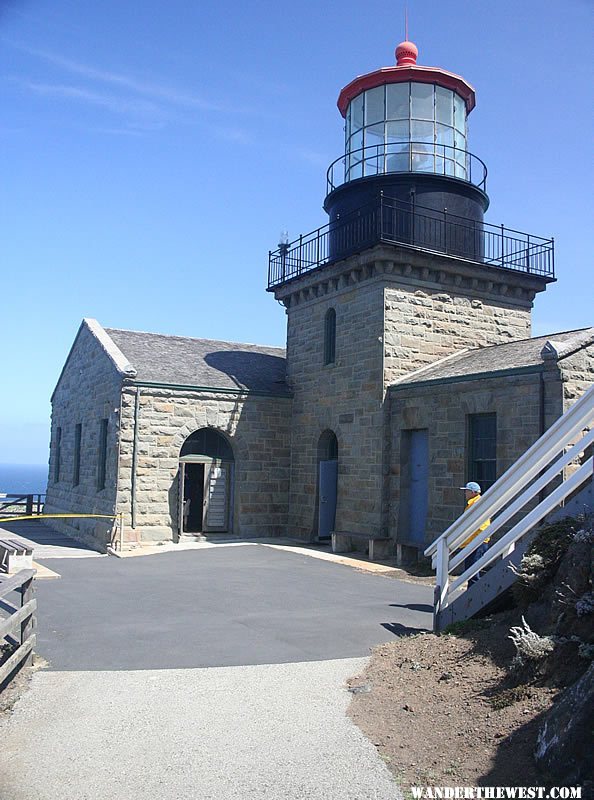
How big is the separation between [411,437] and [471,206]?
6.22m

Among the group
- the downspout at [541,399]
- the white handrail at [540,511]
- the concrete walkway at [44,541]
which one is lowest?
the concrete walkway at [44,541]

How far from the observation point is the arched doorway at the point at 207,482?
738 inches

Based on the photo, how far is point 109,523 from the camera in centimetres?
1741

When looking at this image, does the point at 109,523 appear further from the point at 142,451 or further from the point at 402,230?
the point at 402,230

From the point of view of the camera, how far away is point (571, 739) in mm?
4195

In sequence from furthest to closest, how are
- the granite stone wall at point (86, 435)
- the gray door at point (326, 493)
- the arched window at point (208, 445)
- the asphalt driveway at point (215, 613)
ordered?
the arched window at point (208, 445), the gray door at point (326, 493), the granite stone wall at point (86, 435), the asphalt driveway at point (215, 613)

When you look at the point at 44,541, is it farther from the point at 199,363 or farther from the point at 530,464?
the point at 530,464

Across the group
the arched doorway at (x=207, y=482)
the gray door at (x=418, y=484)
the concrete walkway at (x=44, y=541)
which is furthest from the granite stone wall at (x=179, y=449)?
the gray door at (x=418, y=484)

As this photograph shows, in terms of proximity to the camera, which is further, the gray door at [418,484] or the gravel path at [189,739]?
the gray door at [418,484]

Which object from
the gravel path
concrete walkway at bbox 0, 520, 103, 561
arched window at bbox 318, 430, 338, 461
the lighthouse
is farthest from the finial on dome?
the gravel path

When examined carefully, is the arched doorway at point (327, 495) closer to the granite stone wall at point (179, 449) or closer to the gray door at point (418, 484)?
the granite stone wall at point (179, 449)

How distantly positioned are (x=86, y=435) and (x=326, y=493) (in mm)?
7051

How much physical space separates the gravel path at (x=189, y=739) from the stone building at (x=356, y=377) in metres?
8.86

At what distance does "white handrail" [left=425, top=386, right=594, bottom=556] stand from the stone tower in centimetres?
842
